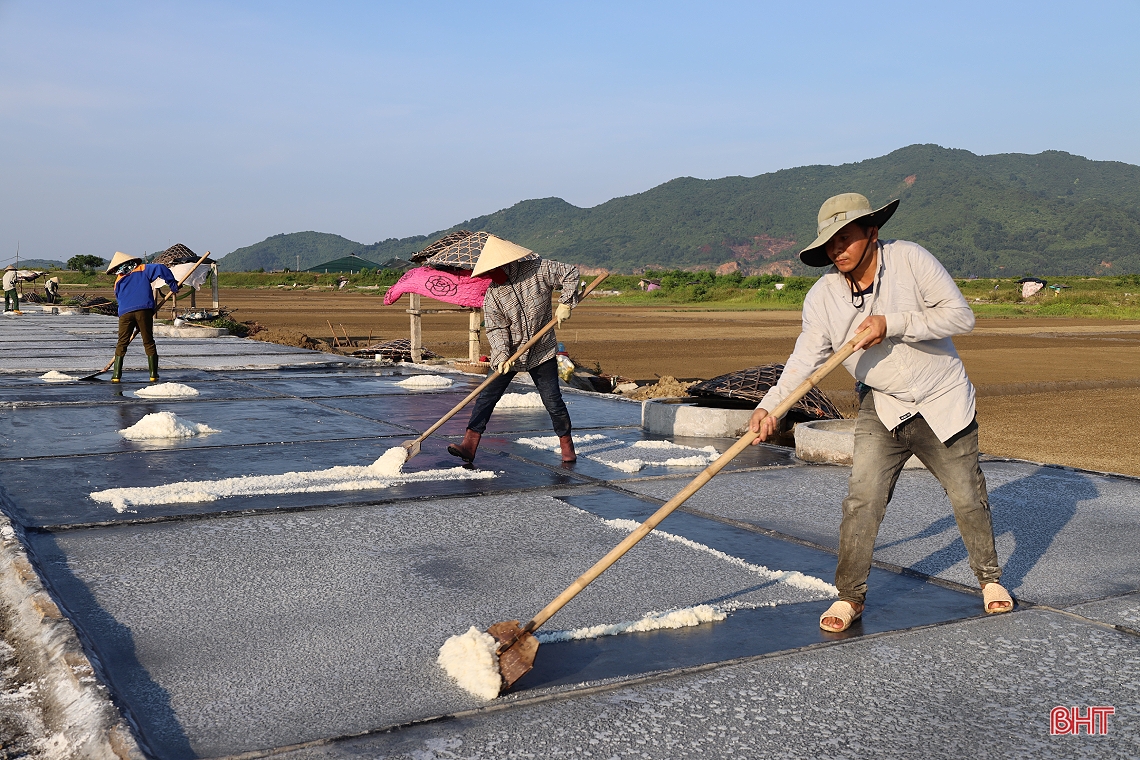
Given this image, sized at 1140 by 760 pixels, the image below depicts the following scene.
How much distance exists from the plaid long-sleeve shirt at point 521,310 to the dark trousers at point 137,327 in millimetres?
6157

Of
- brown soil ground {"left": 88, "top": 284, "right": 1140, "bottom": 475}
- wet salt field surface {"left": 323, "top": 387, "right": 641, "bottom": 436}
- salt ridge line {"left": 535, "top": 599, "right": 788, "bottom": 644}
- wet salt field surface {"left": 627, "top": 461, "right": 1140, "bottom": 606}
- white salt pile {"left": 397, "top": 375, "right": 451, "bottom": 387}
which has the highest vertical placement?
white salt pile {"left": 397, "top": 375, "right": 451, "bottom": 387}

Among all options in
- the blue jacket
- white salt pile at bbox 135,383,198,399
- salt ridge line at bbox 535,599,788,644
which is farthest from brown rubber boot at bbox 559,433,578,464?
the blue jacket

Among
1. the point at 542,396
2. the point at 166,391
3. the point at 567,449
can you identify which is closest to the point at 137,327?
the point at 166,391

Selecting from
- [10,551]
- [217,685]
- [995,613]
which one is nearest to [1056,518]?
[995,613]

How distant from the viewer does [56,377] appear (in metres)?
12.0

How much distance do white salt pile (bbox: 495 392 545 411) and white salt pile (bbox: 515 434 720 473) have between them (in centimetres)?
179

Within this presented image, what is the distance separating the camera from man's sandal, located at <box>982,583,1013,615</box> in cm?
388

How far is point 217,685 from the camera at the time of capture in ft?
10.2

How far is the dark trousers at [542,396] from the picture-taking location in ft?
22.6

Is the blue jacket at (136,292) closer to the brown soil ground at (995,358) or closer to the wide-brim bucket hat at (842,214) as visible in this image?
the brown soil ground at (995,358)

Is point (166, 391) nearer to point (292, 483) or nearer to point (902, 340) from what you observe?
point (292, 483)

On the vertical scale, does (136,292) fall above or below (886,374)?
above

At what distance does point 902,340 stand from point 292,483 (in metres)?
3.94

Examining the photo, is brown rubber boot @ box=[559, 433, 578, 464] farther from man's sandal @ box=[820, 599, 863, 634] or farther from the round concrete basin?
man's sandal @ box=[820, 599, 863, 634]
